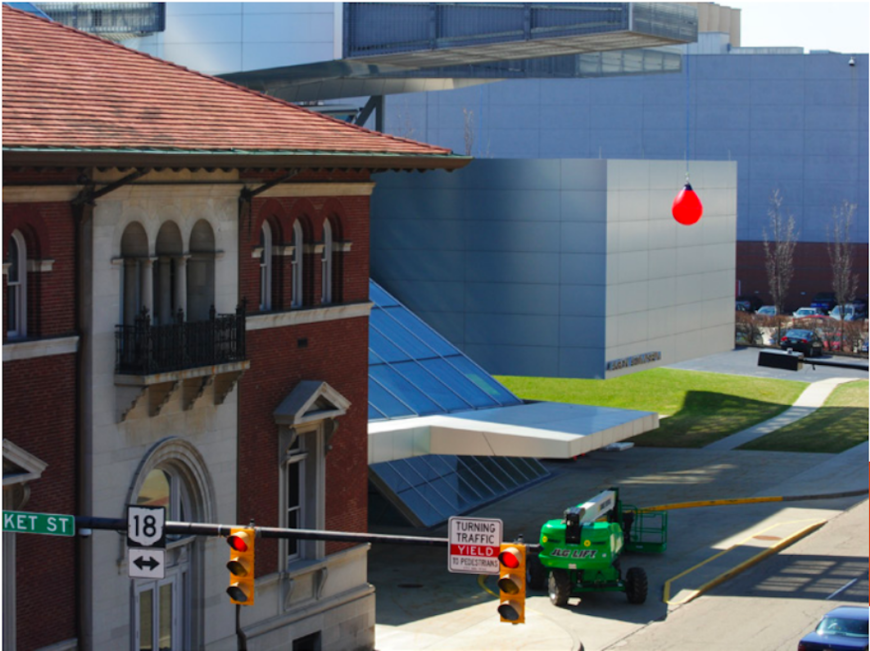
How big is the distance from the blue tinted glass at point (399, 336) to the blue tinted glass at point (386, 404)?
3.65 m

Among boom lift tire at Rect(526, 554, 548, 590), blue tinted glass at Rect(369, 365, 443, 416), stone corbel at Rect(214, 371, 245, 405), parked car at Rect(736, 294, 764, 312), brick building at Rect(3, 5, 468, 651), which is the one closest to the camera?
brick building at Rect(3, 5, 468, 651)

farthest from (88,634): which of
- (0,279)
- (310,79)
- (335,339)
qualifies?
(310,79)

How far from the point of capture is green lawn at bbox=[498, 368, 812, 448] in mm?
61438

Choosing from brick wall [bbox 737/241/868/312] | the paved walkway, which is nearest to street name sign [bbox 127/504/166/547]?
the paved walkway

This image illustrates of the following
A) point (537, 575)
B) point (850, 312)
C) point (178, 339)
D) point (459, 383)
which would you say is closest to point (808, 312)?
point (850, 312)

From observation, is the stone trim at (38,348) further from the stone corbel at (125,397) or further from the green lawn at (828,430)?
the green lawn at (828,430)

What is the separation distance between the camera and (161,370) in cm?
2294

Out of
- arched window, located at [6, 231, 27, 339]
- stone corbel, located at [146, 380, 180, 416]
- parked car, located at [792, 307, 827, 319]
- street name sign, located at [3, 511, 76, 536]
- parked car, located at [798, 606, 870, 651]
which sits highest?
arched window, located at [6, 231, 27, 339]

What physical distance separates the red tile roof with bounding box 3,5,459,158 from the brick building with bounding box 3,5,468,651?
0.06 metres

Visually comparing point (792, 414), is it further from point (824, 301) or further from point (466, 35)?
point (824, 301)

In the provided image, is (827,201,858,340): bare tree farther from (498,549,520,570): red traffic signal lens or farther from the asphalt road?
(498,549,520,570): red traffic signal lens

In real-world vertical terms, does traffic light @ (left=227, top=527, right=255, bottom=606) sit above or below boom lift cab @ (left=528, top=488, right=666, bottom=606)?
above

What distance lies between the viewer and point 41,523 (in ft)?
56.0

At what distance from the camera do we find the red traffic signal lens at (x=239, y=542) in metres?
16.6
